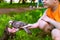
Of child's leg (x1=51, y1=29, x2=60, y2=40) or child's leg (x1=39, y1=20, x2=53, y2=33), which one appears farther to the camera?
child's leg (x1=39, y1=20, x2=53, y2=33)

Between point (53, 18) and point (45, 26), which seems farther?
point (45, 26)

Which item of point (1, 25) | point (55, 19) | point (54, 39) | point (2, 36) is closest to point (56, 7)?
point (55, 19)

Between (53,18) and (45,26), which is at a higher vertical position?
(53,18)

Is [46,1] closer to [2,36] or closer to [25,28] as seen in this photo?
[25,28]

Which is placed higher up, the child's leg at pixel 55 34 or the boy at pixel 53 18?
the boy at pixel 53 18

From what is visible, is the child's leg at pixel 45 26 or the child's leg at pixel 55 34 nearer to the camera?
the child's leg at pixel 55 34

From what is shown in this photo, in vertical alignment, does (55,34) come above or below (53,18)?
below

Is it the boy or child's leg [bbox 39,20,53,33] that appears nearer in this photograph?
the boy

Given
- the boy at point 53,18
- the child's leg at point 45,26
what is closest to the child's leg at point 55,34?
the boy at point 53,18

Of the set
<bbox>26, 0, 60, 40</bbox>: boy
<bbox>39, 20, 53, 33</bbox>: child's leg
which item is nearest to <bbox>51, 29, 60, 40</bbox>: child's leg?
<bbox>26, 0, 60, 40</bbox>: boy

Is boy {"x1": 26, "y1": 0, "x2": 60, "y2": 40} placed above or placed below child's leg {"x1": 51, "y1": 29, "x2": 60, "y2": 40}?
above

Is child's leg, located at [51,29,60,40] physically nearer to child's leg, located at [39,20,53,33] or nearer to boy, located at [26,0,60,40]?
boy, located at [26,0,60,40]

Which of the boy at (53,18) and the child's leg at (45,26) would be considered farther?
the child's leg at (45,26)

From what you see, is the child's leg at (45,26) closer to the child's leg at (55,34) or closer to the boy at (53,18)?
the boy at (53,18)
